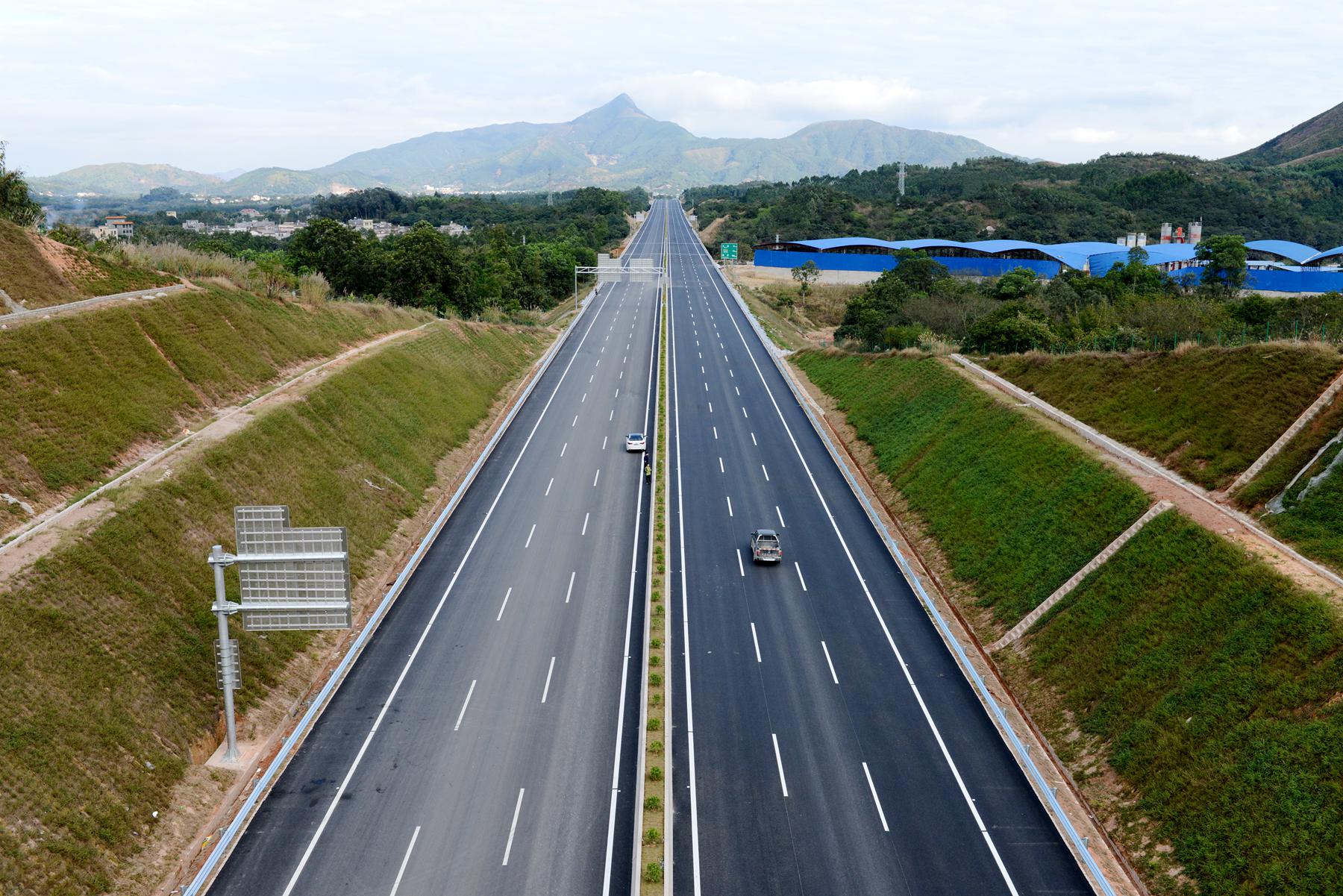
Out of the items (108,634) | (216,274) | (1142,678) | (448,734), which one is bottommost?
(448,734)

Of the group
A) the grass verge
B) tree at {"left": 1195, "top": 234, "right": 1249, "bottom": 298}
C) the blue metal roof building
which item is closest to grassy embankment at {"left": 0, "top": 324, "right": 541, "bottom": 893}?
the grass verge

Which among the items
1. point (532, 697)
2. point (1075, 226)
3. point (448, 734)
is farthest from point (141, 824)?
point (1075, 226)

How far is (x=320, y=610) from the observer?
23344mm

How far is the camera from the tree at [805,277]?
121 meters

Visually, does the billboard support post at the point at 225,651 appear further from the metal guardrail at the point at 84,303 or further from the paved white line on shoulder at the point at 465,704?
the metal guardrail at the point at 84,303

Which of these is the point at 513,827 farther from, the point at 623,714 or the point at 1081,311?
the point at 1081,311

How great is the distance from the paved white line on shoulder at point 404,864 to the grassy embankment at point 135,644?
216 inches

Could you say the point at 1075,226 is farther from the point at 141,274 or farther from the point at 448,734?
the point at 448,734

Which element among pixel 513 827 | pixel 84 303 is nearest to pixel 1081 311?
pixel 513 827

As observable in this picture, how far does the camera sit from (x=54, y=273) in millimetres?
43156

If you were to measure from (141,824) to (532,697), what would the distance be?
1059 centimetres

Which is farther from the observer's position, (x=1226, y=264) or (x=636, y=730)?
(x=1226, y=264)

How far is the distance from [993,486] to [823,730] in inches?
695

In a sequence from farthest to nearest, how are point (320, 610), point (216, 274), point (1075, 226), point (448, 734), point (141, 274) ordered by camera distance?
1. point (1075, 226)
2. point (216, 274)
3. point (141, 274)
4. point (448, 734)
5. point (320, 610)
